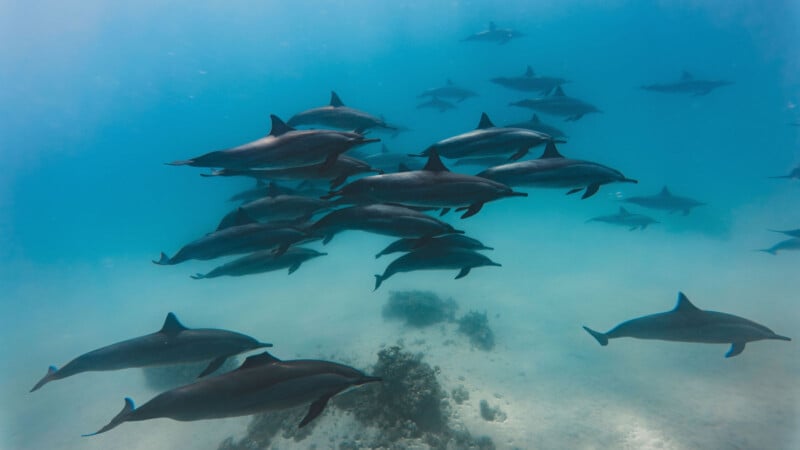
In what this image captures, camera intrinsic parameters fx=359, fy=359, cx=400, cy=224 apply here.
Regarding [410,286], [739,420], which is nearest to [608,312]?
[739,420]

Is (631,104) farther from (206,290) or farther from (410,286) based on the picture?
(206,290)

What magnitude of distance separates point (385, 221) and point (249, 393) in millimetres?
2063

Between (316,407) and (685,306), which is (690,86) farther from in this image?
(316,407)

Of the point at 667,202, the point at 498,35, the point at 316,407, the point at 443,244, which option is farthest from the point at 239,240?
the point at 667,202

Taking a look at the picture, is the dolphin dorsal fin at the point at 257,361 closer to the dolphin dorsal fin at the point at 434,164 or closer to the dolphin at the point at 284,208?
the dolphin at the point at 284,208

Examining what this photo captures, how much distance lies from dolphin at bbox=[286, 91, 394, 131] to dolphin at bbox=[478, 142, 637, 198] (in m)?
2.09

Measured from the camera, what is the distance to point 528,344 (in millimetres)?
11156

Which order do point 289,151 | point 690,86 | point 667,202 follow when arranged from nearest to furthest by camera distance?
point 289,151, point 667,202, point 690,86

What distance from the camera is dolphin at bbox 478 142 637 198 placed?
4242 mm

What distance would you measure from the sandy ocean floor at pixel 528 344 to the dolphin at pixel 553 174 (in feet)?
16.7

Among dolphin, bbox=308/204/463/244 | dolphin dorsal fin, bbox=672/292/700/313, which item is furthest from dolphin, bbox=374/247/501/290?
dolphin dorsal fin, bbox=672/292/700/313

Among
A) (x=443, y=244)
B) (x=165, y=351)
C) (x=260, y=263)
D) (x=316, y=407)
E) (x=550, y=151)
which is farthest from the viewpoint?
(x=260, y=263)

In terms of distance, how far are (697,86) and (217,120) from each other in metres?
108

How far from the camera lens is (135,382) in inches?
460
